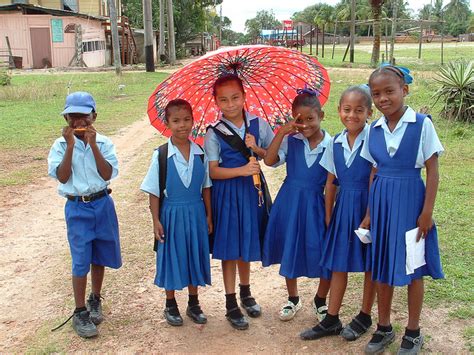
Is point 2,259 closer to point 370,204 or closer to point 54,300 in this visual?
point 54,300

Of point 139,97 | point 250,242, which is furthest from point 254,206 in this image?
point 139,97

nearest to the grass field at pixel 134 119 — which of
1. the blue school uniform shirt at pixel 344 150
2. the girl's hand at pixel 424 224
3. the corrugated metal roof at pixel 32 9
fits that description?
the girl's hand at pixel 424 224

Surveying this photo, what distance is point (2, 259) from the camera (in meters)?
4.75

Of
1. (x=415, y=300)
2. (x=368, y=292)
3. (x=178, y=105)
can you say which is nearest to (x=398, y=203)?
(x=415, y=300)

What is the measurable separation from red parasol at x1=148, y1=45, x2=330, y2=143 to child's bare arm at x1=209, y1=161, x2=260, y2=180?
311mm

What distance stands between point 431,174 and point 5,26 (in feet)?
97.5

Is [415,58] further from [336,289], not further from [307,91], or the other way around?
[336,289]

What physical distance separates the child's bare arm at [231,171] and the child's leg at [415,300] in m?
1.15

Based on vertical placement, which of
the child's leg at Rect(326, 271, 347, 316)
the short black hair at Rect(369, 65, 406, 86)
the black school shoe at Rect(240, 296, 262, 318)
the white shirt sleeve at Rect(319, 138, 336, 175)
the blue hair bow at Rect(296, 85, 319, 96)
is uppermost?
the short black hair at Rect(369, 65, 406, 86)

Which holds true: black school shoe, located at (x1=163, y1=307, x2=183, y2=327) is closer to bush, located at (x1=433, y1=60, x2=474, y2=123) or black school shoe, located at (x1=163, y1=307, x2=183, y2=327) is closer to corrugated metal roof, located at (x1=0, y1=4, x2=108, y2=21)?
bush, located at (x1=433, y1=60, x2=474, y2=123)

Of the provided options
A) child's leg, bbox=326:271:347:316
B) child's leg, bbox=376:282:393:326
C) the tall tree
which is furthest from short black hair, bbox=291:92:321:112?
the tall tree

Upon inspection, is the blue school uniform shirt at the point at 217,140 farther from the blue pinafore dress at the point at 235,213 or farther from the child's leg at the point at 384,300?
the child's leg at the point at 384,300

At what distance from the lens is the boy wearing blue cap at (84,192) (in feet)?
10.7

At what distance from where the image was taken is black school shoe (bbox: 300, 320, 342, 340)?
129 inches
